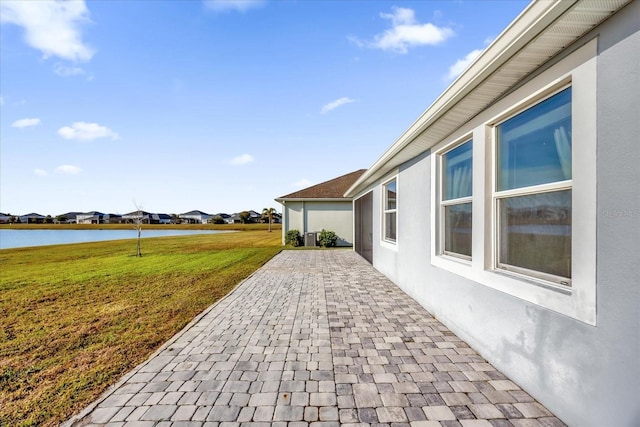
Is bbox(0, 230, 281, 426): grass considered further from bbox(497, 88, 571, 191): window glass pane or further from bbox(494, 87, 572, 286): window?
bbox(497, 88, 571, 191): window glass pane

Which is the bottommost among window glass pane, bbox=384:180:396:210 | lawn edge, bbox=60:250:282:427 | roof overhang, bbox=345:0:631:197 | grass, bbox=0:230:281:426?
grass, bbox=0:230:281:426

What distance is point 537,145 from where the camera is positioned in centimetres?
261

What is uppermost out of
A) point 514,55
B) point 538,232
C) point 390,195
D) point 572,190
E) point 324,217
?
point 514,55

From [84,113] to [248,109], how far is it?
6.86m

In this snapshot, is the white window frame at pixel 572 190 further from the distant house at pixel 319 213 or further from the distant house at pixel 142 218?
the distant house at pixel 142 218

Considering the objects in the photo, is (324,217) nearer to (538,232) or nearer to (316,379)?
(316,379)

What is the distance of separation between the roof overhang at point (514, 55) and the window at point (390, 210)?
3.56m

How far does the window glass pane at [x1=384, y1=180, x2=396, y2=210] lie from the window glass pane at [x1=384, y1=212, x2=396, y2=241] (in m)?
0.22

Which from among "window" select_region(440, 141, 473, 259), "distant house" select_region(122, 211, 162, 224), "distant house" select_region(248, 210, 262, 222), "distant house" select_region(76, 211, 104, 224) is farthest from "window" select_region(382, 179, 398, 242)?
"distant house" select_region(76, 211, 104, 224)

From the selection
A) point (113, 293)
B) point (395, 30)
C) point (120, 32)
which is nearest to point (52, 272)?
point (113, 293)

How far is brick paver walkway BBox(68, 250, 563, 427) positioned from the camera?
7.32 feet

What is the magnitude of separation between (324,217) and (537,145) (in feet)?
48.4

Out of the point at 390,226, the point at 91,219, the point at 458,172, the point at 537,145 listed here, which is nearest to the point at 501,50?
the point at 537,145

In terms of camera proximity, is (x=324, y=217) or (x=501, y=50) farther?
(x=324, y=217)
